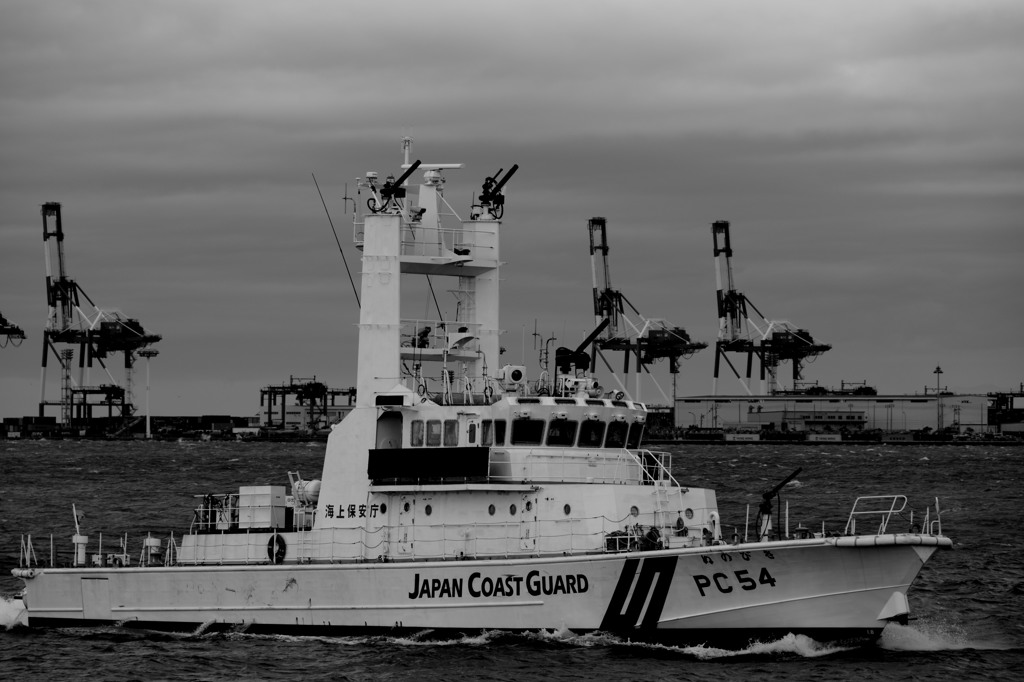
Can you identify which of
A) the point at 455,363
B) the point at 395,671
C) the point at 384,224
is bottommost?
the point at 395,671

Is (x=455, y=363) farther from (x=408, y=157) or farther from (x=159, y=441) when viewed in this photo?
(x=159, y=441)

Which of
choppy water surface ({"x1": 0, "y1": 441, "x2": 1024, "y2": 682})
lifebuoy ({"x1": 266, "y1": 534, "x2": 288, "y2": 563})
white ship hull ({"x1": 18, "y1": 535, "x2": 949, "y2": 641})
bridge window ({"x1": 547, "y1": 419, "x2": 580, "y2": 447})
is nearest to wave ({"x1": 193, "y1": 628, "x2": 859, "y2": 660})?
choppy water surface ({"x1": 0, "y1": 441, "x2": 1024, "y2": 682})

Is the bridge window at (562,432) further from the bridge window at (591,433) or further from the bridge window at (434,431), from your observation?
the bridge window at (434,431)

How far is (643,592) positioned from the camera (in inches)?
1049

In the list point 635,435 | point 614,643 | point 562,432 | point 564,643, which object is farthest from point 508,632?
point 635,435

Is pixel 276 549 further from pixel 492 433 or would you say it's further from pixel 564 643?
pixel 564 643

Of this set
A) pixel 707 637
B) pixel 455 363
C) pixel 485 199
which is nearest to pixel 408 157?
pixel 485 199

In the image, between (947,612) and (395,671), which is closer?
(395,671)

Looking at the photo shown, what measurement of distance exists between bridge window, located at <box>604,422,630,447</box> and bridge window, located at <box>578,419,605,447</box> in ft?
0.65

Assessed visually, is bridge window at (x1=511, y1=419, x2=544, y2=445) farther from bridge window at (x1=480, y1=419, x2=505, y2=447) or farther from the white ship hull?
the white ship hull

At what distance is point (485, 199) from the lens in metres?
31.1

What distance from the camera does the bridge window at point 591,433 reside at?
2912 cm

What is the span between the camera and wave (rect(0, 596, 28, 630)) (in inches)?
1273

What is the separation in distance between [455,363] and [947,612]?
1292 cm
